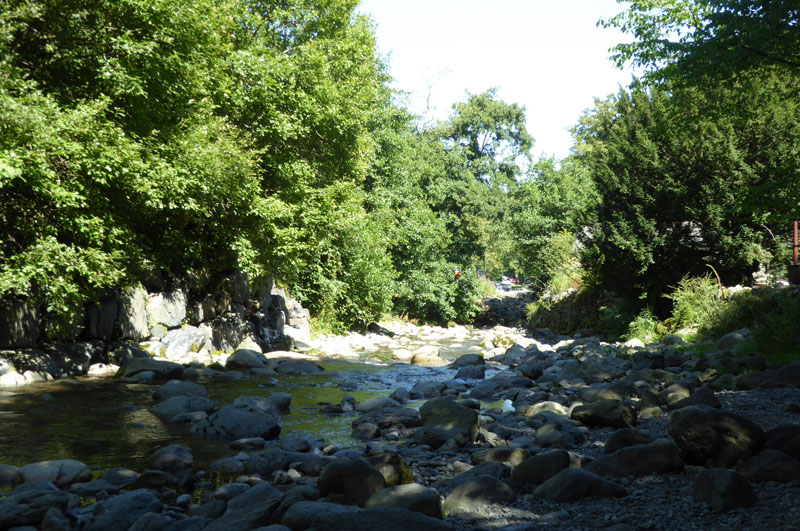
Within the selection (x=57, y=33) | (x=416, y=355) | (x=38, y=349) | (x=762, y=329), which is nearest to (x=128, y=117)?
(x=57, y=33)

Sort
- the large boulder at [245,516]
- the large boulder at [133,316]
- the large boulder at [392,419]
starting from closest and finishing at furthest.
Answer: the large boulder at [245,516] < the large boulder at [392,419] < the large boulder at [133,316]

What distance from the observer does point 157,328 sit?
1455 cm

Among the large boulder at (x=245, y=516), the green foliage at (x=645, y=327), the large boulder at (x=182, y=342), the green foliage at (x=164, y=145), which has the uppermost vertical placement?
the green foliage at (x=164, y=145)

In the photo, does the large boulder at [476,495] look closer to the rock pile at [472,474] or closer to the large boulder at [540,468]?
the rock pile at [472,474]

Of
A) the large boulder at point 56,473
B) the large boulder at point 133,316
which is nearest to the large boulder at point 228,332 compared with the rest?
the large boulder at point 133,316

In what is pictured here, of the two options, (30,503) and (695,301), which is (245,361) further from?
(695,301)

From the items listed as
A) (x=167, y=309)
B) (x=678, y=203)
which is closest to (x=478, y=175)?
(x=678, y=203)

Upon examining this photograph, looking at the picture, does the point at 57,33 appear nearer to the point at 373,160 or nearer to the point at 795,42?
the point at 795,42

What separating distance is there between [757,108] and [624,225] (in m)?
4.73

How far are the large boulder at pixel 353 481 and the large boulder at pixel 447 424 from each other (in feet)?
7.11

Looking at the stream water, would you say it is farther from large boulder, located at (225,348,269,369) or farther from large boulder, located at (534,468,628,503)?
large boulder, located at (534,468,628,503)

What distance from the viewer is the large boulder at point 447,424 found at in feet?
22.8

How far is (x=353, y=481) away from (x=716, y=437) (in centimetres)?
304

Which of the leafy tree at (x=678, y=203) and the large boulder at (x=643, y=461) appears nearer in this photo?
the large boulder at (x=643, y=461)
